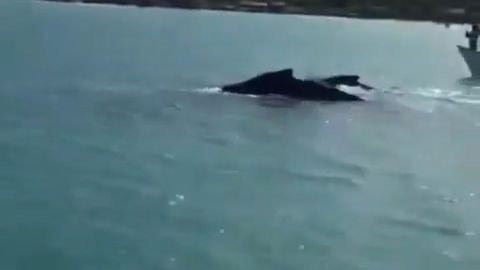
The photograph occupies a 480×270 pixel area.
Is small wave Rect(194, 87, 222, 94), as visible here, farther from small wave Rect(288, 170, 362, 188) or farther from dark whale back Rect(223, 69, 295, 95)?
small wave Rect(288, 170, 362, 188)

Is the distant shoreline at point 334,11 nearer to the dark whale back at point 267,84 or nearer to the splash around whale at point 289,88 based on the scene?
the splash around whale at point 289,88

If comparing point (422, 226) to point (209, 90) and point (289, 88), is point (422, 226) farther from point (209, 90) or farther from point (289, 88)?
point (209, 90)

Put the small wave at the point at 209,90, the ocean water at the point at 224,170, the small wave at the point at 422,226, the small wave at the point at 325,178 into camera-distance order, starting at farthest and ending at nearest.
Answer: the small wave at the point at 209,90 → the small wave at the point at 325,178 → the small wave at the point at 422,226 → the ocean water at the point at 224,170

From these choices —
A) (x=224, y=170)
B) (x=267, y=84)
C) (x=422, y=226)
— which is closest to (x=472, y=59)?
(x=267, y=84)

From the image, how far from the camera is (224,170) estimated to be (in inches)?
1494

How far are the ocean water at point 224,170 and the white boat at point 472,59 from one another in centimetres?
58

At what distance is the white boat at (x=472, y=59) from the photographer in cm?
6894

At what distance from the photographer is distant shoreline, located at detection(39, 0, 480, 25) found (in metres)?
110

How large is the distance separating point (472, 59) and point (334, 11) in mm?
58918

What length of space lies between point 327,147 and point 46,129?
25.4ft

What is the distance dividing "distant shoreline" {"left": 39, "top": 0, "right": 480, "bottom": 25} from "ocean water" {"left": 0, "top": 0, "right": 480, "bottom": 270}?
32663 mm

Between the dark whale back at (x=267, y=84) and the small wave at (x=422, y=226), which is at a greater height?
the small wave at (x=422, y=226)

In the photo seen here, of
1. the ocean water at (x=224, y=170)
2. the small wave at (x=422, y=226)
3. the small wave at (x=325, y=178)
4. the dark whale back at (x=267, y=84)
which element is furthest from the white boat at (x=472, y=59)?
the small wave at (x=422, y=226)

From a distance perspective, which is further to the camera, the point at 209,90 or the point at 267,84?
the point at 209,90
